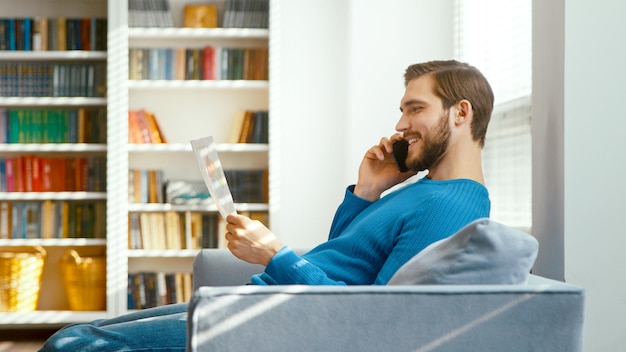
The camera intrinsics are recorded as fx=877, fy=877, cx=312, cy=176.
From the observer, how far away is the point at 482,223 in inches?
59.5

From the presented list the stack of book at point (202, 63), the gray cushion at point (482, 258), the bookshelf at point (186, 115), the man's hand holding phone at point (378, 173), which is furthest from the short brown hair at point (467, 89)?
the stack of book at point (202, 63)

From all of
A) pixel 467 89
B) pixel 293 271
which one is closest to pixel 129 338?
pixel 293 271

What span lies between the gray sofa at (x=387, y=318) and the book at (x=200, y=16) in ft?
12.3

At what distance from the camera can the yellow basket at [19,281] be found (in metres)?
4.77

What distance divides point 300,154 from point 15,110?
1.64 meters

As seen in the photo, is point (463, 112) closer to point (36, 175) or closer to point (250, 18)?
point (250, 18)

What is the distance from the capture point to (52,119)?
197 inches

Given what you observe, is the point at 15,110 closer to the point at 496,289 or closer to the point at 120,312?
the point at 120,312

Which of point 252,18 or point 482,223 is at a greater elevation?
point 252,18

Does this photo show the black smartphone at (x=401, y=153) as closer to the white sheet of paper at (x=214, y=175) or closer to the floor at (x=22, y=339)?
the white sheet of paper at (x=214, y=175)

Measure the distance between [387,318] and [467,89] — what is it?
3.04ft

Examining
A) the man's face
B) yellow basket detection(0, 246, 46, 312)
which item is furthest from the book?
the man's face

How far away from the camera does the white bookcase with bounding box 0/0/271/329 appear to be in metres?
4.79

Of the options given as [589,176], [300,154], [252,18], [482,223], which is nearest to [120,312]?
[300,154]
